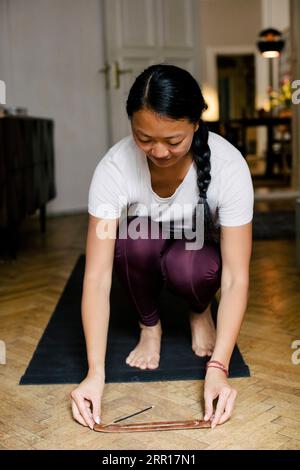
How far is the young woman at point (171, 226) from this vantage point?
124 centimetres

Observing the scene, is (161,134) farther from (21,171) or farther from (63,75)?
(63,75)

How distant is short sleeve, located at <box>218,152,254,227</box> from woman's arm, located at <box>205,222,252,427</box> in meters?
0.02

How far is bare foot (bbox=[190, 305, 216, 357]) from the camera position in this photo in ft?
5.68

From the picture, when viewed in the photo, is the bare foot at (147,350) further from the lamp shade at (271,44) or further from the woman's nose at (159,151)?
the lamp shade at (271,44)

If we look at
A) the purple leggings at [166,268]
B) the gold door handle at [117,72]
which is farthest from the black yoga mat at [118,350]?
the gold door handle at [117,72]

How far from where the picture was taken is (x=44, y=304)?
236 cm

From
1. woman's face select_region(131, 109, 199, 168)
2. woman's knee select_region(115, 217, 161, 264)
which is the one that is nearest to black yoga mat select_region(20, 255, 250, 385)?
woman's knee select_region(115, 217, 161, 264)

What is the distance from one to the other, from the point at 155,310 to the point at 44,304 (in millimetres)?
759

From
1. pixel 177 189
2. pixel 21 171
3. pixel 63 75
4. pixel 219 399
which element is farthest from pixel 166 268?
pixel 63 75

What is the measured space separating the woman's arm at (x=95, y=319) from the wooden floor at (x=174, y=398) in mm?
52

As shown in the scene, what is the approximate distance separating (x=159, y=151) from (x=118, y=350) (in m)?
0.75

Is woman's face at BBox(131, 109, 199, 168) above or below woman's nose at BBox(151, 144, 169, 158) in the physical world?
above

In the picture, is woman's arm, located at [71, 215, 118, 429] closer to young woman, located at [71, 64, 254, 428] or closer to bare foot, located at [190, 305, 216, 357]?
young woman, located at [71, 64, 254, 428]

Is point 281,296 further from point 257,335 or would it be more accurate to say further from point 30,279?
point 30,279
